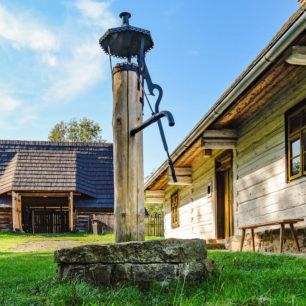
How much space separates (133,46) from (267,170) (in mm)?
4440

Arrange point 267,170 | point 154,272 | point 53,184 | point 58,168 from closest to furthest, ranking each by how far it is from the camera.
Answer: point 154,272 < point 267,170 < point 53,184 < point 58,168

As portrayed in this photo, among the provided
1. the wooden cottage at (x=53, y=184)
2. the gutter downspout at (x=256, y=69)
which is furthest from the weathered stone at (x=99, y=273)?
the wooden cottage at (x=53, y=184)

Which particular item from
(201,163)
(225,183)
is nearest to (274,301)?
(225,183)

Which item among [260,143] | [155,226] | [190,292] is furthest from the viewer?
[155,226]

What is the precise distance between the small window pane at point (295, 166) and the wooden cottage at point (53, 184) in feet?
53.5

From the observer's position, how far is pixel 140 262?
3295 millimetres

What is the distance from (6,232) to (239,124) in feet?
52.1

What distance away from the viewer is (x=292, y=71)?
628 centimetres

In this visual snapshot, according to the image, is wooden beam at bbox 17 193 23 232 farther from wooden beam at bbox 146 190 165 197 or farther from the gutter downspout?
the gutter downspout

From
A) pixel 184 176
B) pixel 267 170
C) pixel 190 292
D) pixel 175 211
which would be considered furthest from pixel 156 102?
pixel 175 211

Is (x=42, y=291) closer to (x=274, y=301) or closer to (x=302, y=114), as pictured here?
(x=274, y=301)

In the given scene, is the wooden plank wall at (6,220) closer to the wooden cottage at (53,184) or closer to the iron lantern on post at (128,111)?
the wooden cottage at (53,184)

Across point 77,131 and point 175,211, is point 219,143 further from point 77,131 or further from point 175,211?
point 77,131

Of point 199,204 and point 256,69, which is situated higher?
point 256,69
